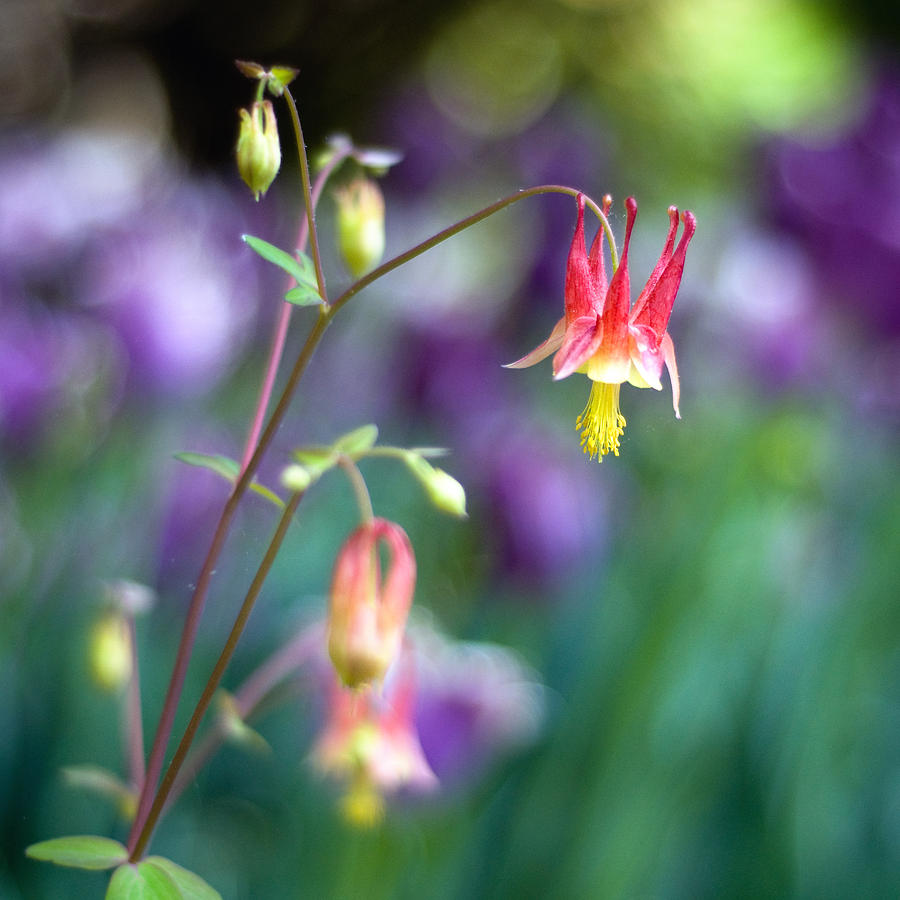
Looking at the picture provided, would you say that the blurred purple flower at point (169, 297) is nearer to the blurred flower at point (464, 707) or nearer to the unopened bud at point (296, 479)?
the blurred flower at point (464, 707)

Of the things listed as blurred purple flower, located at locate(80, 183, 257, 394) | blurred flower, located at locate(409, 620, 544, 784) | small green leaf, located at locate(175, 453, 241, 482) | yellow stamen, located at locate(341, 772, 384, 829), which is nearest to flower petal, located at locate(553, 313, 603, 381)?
small green leaf, located at locate(175, 453, 241, 482)

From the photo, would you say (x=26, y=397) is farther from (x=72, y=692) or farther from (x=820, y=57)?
(x=820, y=57)

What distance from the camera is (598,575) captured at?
89 centimetres

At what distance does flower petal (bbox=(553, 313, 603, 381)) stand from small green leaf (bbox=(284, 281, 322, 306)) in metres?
0.07

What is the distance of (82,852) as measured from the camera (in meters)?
0.30

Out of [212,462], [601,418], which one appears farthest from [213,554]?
[601,418]

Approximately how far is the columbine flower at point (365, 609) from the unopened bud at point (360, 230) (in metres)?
0.09

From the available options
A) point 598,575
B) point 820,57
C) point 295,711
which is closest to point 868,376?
point 598,575

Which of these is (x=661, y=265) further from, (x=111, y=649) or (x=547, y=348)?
(x=111, y=649)

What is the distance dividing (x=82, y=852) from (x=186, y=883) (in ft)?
0.10

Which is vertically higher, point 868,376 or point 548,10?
point 868,376

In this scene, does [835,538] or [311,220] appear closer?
[311,220]

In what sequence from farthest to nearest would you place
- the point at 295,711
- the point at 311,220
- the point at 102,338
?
the point at 102,338, the point at 295,711, the point at 311,220

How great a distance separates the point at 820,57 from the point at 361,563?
8.89 ft
